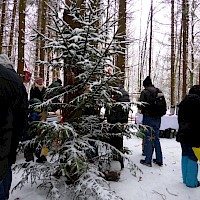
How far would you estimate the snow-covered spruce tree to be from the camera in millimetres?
3180

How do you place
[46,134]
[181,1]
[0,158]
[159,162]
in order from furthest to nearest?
[181,1] → [159,162] → [46,134] → [0,158]

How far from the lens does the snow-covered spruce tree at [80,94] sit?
10.4 feet

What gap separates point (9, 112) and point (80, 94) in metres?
1.62

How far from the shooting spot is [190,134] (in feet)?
13.4

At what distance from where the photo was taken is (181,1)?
41.4ft

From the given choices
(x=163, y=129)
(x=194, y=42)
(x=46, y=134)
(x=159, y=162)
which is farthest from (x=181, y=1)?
(x=46, y=134)

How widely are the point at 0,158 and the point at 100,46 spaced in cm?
238

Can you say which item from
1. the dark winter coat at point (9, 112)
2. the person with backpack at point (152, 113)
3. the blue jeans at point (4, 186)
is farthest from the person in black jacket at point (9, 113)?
the person with backpack at point (152, 113)

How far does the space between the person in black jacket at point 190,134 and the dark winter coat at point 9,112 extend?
2960 millimetres

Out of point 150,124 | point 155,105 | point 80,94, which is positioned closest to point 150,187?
point 150,124

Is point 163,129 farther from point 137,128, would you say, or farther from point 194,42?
point 194,42

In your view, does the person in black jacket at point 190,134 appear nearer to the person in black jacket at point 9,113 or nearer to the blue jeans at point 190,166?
the blue jeans at point 190,166

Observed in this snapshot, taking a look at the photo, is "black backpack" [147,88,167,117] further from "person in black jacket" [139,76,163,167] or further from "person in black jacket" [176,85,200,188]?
"person in black jacket" [176,85,200,188]

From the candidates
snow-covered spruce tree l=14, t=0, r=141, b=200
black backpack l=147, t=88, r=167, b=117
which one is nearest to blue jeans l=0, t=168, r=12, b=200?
snow-covered spruce tree l=14, t=0, r=141, b=200
